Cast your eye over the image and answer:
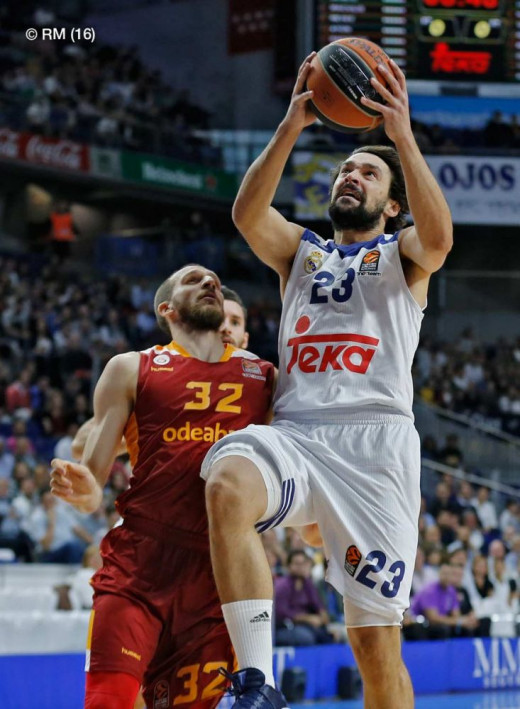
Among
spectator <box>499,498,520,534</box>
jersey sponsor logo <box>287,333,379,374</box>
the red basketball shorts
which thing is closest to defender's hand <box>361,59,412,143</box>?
jersey sponsor logo <box>287,333,379,374</box>

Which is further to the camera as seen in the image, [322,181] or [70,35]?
[70,35]

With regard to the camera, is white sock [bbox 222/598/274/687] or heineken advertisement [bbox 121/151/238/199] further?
heineken advertisement [bbox 121/151/238/199]

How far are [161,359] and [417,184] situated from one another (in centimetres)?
131

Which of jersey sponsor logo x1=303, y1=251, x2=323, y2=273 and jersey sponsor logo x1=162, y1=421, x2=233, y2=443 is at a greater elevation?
jersey sponsor logo x1=303, y1=251, x2=323, y2=273

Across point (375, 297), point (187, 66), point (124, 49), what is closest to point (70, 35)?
point (124, 49)

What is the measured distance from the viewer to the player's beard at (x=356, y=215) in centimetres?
457

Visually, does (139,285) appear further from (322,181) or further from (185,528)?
(185,528)

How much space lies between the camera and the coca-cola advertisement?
20.2 metres

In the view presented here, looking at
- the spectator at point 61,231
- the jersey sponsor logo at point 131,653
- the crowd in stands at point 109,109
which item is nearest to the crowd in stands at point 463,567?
the crowd in stands at point 109,109

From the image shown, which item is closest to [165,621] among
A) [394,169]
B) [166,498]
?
[166,498]

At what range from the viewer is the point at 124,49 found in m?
25.2

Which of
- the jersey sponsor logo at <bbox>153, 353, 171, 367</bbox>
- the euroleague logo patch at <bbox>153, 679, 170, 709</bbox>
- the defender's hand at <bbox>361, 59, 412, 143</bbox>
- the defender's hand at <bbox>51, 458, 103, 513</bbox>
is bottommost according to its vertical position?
the euroleague logo patch at <bbox>153, 679, 170, 709</bbox>

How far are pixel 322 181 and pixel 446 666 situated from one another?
9.93 metres

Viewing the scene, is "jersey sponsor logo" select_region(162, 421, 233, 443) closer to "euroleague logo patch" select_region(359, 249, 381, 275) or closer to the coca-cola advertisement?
"euroleague logo patch" select_region(359, 249, 381, 275)
